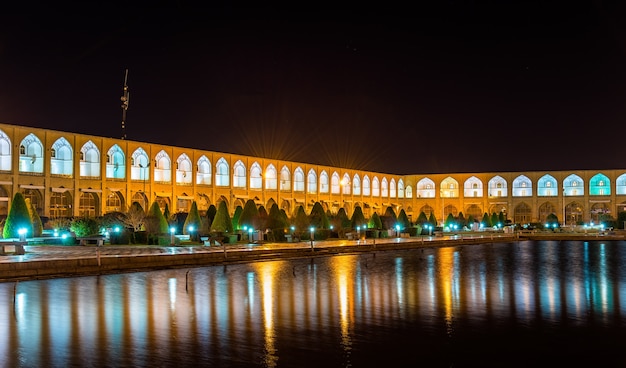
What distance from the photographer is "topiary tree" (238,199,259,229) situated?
2581 cm

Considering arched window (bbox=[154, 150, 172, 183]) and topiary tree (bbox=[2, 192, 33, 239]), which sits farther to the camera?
arched window (bbox=[154, 150, 172, 183])

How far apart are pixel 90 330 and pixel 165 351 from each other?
141 cm

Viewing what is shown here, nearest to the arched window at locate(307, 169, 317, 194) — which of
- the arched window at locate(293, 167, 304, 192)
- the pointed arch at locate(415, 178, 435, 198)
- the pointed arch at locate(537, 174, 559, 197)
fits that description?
the arched window at locate(293, 167, 304, 192)

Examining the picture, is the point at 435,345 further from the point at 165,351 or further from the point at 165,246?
the point at 165,246

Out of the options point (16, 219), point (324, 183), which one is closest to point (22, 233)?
point (16, 219)

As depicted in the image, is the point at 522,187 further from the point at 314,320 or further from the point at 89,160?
the point at 314,320

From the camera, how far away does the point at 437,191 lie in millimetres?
55875

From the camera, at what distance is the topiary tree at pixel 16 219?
20.7 m

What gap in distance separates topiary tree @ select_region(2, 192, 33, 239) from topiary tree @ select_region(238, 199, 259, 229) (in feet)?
26.3

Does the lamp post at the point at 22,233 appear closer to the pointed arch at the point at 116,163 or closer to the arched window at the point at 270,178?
the pointed arch at the point at 116,163

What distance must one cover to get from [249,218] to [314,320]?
722 inches

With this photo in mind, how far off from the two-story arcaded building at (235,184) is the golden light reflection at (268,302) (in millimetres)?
18144

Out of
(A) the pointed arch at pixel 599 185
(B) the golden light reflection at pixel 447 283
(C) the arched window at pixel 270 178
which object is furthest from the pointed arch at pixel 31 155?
(A) the pointed arch at pixel 599 185

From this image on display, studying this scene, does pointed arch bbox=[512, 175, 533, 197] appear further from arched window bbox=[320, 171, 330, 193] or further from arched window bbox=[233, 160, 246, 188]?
arched window bbox=[233, 160, 246, 188]
